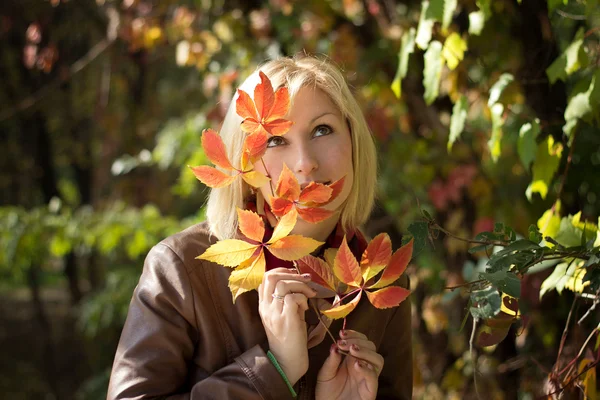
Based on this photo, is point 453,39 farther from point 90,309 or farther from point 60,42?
point 60,42

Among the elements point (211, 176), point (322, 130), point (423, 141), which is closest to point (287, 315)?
point (211, 176)

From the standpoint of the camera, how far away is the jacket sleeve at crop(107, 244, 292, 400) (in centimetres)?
127

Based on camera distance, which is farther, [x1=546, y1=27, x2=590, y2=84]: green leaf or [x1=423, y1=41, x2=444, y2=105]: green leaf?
[x1=423, y1=41, x2=444, y2=105]: green leaf

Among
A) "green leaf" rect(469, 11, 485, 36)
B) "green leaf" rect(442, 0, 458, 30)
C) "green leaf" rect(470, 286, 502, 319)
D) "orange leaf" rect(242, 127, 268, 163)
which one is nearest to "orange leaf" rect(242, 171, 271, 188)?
"orange leaf" rect(242, 127, 268, 163)

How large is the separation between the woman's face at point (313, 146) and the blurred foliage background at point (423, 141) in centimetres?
21

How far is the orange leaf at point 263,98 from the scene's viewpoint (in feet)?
3.63

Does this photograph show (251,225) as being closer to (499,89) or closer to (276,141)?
(276,141)

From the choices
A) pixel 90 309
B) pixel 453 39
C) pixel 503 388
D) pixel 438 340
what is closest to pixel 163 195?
pixel 90 309

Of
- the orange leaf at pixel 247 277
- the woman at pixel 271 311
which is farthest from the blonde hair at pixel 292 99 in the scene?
the orange leaf at pixel 247 277

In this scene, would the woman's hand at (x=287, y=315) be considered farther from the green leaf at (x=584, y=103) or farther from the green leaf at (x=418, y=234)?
the green leaf at (x=584, y=103)

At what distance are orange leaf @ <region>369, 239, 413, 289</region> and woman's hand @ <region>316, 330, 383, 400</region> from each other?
0.18 meters

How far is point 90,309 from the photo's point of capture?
4043 millimetres

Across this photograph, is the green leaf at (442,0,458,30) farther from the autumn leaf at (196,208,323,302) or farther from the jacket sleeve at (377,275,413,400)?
the autumn leaf at (196,208,323,302)

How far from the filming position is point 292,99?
1.37 metres
